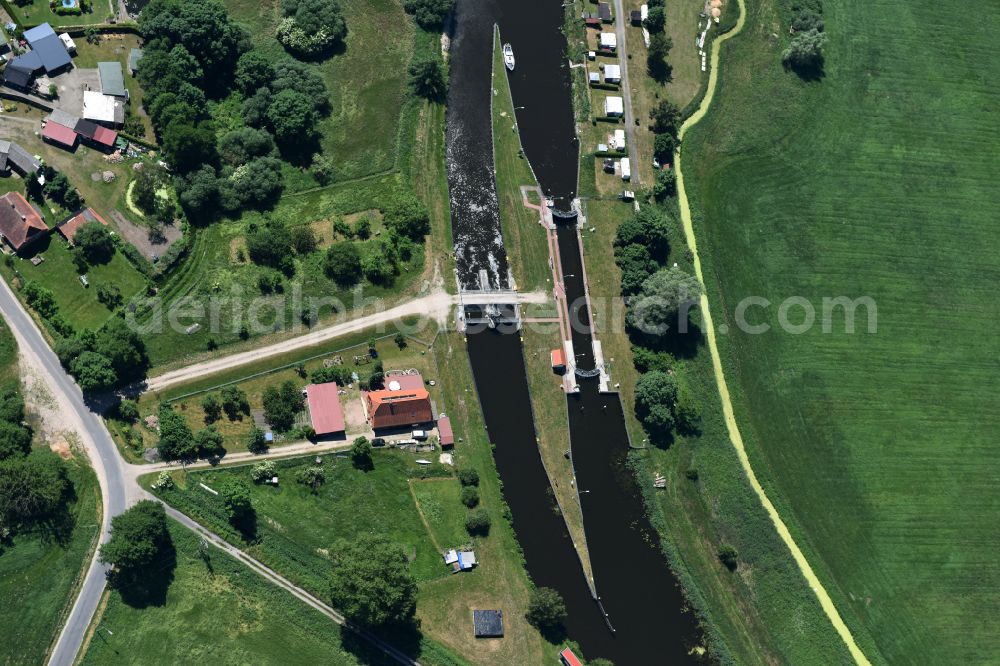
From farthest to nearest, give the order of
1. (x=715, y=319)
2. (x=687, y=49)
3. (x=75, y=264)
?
(x=687, y=49), (x=715, y=319), (x=75, y=264)

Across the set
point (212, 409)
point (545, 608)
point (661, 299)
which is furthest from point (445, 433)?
point (661, 299)

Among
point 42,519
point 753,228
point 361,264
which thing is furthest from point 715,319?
point 42,519

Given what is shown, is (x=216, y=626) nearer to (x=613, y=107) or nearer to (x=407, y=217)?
(x=407, y=217)

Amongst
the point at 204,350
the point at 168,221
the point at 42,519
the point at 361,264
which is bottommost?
the point at 42,519

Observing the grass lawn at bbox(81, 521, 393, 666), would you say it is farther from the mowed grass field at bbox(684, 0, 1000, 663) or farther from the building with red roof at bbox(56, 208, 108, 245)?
the mowed grass field at bbox(684, 0, 1000, 663)

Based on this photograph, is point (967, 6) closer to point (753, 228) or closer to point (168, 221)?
point (753, 228)

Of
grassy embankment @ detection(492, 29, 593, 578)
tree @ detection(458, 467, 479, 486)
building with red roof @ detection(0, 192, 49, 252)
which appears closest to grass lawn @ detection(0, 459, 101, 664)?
building with red roof @ detection(0, 192, 49, 252)

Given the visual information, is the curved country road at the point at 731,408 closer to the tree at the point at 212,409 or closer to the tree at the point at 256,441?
the tree at the point at 256,441
